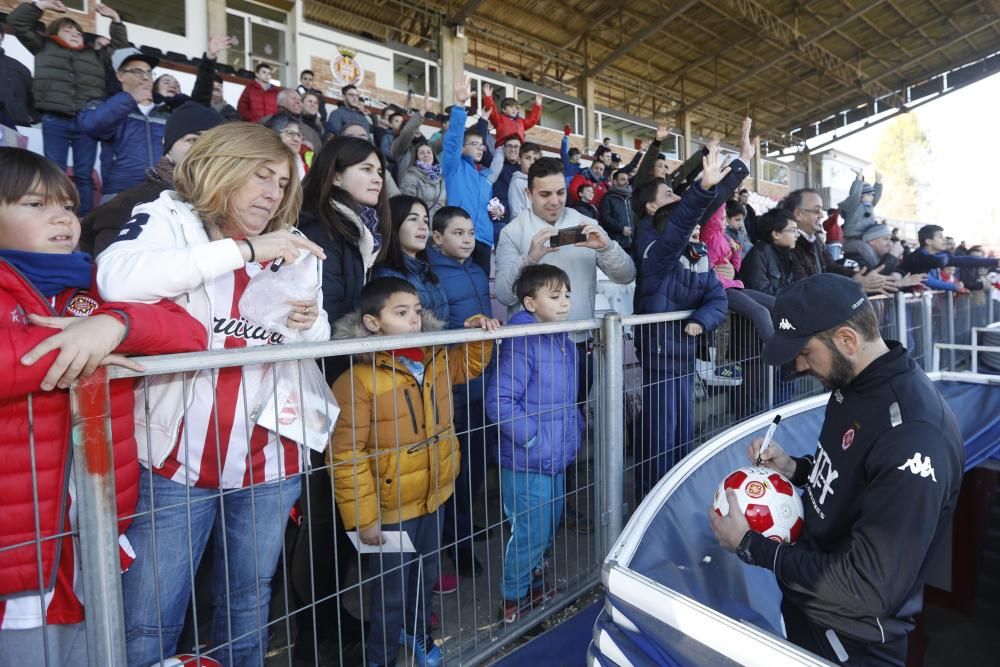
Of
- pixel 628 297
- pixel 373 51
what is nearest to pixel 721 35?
pixel 373 51

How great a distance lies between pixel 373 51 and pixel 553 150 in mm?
4659

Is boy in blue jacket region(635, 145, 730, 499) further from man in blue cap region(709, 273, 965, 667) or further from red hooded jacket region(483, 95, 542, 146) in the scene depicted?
red hooded jacket region(483, 95, 542, 146)

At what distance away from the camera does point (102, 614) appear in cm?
120

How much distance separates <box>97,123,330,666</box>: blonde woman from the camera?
1.38 metres

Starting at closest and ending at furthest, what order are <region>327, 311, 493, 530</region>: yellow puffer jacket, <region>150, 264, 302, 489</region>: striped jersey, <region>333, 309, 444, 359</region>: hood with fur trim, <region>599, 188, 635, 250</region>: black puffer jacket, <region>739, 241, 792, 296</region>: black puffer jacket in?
<region>150, 264, 302, 489</region>: striped jersey, <region>327, 311, 493, 530</region>: yellow puffer jacket, <region>333, 309, 444, 359</region>: hood with fur trim, <region>739, 241, 792, 296</region>: black puffer jacket, <region>599, 188, 635, 250</region>: black puffer jacket

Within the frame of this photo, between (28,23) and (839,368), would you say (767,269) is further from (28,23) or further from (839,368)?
(28,23)

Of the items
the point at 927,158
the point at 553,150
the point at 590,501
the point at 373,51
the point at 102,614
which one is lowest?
the point at 590,501

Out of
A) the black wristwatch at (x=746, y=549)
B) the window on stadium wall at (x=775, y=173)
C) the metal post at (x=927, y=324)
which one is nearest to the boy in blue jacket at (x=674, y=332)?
the black wristwatch at (x=746, y=549)

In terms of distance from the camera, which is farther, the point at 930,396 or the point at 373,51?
the point at 373,51

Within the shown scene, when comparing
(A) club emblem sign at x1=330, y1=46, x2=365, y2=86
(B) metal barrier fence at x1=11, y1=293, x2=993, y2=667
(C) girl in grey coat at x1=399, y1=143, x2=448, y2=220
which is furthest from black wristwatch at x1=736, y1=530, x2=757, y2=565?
(A) club emblem sign at x1=330, y1=46, x2=365, y2=86

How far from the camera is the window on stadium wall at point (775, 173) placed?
82.9 feet

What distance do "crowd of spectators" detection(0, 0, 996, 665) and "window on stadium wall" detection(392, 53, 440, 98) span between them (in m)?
8.36

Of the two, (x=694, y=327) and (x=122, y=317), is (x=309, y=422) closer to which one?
(x=122, y=317)

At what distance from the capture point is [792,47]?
56.1ft
